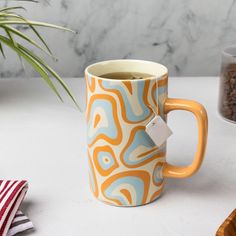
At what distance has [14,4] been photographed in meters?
1.01

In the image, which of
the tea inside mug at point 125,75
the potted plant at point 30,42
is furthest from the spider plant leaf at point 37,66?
the tea inside mug at point 125,75

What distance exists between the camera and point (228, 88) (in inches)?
32.3

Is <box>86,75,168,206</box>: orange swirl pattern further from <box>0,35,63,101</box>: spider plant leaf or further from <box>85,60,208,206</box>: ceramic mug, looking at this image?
<box>0,35,63,101</box>: spider plant leaf

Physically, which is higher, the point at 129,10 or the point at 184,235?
the point at 129,10

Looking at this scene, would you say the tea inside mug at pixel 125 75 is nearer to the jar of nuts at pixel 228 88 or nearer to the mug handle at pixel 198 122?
the mug handle at pixel 198 122

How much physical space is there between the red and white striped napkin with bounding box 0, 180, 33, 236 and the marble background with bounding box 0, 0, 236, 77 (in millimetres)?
512

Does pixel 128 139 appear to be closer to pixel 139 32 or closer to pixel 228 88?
pixel 228 88

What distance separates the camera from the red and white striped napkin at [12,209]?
1.70 ft

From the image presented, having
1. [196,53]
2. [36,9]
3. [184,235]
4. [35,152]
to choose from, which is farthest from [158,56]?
[184,235]

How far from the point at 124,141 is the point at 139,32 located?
→ 51cm

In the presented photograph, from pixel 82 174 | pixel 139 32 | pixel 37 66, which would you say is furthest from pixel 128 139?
pixel 139 32

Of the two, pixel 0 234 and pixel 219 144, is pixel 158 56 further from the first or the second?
pixel 0 234

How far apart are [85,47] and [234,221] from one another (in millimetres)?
633

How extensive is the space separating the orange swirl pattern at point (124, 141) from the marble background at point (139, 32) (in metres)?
0.47
